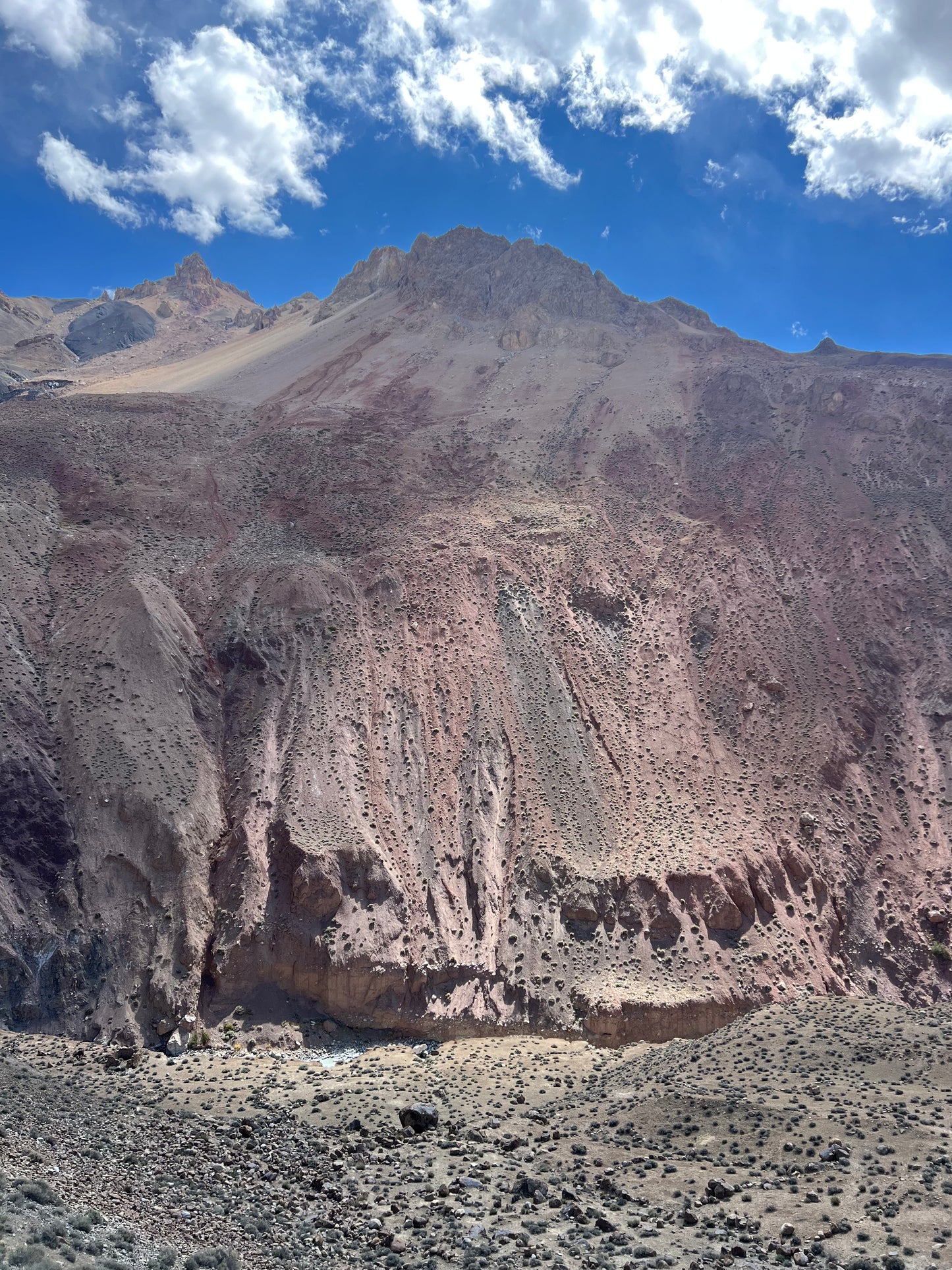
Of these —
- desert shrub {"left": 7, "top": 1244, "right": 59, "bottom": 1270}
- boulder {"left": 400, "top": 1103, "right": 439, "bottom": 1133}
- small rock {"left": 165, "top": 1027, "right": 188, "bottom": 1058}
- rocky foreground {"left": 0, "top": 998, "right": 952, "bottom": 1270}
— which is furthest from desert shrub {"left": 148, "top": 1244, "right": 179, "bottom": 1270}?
small rock {"left": 165, "top": 1027, "right": 188, "bottom": 1058}

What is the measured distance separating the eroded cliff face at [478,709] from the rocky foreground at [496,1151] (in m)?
3.28

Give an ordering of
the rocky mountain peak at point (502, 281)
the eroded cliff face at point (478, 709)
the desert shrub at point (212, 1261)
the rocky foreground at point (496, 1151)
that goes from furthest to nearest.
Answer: the rocky mountain peak at point (502, 281)
the eroded cliff face at point (478, 709)
the rocky foreground at point (496, 1151)
the desert shrub at point (212, 1261)

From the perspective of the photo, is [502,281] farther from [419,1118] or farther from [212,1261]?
[212,1261]

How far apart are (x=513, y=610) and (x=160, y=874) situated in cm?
2003

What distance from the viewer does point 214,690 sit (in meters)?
36.3

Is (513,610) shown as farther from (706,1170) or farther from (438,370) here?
(438,370)

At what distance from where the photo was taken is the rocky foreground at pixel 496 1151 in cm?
1471

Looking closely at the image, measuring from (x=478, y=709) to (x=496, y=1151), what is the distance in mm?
19537

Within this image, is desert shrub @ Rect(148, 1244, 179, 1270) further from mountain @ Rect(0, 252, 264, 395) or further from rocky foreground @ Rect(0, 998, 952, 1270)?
mountain @ Rect(0, 252, 264, 395)

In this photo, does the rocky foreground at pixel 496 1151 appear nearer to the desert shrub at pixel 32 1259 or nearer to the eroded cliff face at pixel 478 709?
the desert shrub at pixel 32 1259

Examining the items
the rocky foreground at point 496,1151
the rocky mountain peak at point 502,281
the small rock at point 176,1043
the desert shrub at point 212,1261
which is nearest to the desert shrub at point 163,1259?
the rocky foreground at point 496,1151

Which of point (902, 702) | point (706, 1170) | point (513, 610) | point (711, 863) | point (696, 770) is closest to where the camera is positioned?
point (706, 1170)

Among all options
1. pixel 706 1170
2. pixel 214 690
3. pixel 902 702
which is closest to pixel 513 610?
pixel 214 690

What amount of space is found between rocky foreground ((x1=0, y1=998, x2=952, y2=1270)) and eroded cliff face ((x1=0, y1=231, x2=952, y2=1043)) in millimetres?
3279
